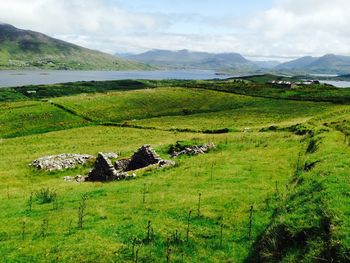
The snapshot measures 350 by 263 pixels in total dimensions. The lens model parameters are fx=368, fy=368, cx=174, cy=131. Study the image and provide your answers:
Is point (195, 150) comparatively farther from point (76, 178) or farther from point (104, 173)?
point (76, 178)

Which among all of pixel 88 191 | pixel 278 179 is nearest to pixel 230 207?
pixel 278 179

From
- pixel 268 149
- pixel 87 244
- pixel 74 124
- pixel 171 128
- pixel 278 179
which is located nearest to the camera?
pixel 87 244

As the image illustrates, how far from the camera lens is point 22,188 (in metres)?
39.7

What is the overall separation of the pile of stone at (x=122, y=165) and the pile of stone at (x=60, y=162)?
683cm

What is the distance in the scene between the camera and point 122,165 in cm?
4722

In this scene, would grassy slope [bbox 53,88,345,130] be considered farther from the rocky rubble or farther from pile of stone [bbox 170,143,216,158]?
the rocky rubble

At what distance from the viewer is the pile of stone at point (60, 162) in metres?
48.5

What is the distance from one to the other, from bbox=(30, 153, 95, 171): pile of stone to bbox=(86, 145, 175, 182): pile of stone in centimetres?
683

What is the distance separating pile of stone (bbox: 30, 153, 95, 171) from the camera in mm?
48500

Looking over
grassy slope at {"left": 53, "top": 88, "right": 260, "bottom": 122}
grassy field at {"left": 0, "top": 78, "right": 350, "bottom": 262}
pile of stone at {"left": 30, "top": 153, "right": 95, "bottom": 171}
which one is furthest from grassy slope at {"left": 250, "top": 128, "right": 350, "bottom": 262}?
grassy slope at {"left": 53, "top": 88, "right": 260, "bottom": 122}

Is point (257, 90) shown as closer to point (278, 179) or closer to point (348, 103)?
point (348, 103)

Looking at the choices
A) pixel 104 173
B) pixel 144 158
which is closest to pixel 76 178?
pixel 104 173

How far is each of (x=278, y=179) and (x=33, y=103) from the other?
4373 inches

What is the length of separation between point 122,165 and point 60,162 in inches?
356
